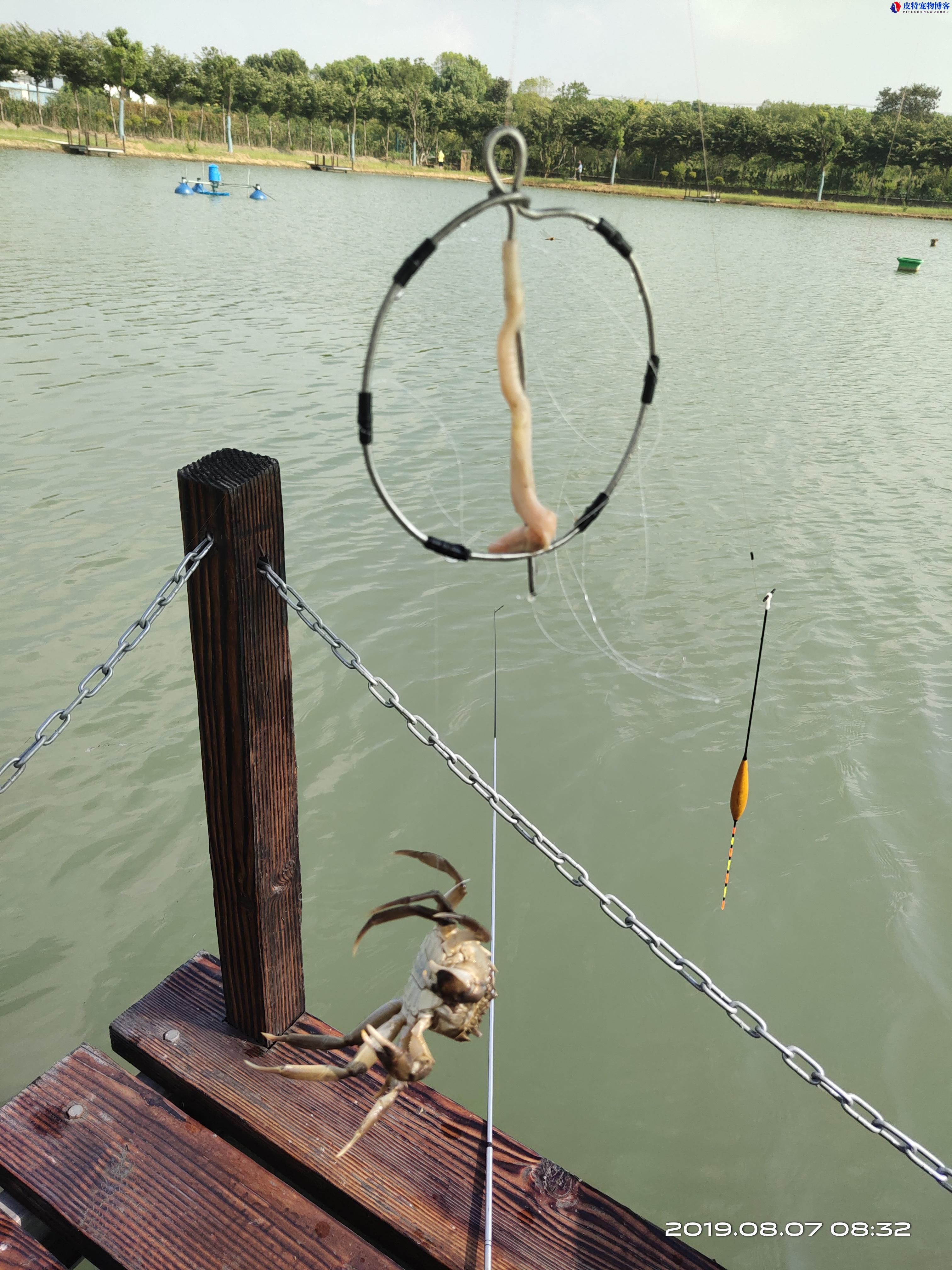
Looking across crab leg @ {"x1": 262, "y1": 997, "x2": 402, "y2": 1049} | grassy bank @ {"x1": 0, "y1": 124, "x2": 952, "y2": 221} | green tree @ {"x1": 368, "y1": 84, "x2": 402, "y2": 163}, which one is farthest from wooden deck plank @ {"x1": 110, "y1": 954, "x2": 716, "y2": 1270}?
green tree @ {"x1": 368, "y1": 84, "x2": 402, "y2": 163}

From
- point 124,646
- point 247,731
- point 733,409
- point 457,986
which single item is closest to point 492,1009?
point 457,986

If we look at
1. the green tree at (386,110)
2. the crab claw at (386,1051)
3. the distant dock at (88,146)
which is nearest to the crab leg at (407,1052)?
the crab claw at (386,1051)

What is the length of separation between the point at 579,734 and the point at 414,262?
4.59 m

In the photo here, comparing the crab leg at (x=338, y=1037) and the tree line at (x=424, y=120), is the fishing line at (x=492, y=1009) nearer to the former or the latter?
the crab leg at (x=338, y=1037)

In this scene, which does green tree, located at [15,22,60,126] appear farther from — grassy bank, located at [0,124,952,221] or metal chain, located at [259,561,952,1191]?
metal chain, located at [259,561,952,1191]

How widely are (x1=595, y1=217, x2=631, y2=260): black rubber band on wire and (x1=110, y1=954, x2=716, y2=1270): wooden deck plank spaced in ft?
7.22

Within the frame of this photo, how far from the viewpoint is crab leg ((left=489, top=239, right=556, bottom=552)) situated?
4.45 feet

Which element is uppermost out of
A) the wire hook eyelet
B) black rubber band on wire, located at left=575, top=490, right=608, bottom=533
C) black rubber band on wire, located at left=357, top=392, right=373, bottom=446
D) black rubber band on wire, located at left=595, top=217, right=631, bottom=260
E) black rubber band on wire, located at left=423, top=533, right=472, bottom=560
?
the wire hook eyelet

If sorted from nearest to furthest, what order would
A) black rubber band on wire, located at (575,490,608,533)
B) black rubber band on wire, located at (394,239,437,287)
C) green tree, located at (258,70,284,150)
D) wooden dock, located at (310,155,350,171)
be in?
black rubber band on wire, located at (394,239,437,287)
black rubber band on wire, located at (575,490,608,533)
wooden dock, located at (310,155,350,171)
green tree, located at (258,70,284,150)

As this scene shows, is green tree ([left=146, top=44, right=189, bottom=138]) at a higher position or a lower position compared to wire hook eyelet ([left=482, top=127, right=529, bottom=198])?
higher

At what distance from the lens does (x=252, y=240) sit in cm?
2428

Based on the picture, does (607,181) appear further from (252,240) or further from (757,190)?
(252,240)

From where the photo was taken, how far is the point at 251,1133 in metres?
2.34

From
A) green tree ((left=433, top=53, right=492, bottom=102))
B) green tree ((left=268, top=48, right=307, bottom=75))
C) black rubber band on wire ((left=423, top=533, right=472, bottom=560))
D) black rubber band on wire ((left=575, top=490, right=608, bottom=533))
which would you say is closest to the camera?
black rubber band on wire ((left=423, top=533, right=472, bottom=560))
